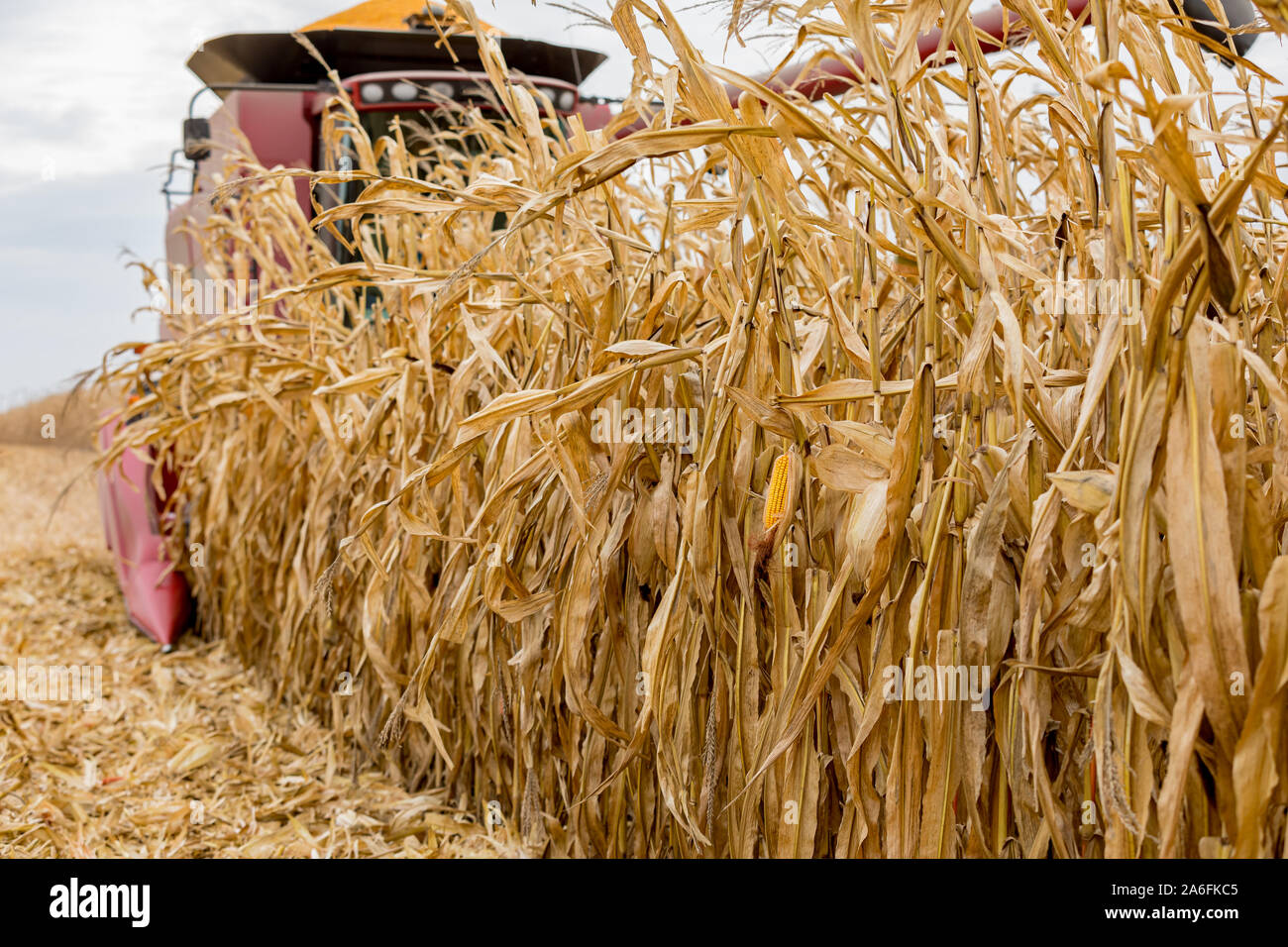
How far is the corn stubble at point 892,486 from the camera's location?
1.76 feet

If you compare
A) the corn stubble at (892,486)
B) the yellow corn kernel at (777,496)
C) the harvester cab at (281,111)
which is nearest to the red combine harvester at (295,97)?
the harvester cab at (281,111)

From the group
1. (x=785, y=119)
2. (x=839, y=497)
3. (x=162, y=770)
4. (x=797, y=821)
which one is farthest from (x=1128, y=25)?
(x=162, y=770)

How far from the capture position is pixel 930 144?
730mm

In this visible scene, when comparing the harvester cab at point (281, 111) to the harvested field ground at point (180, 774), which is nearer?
the harvested field ground at point (180, 774)

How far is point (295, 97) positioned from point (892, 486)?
2.51m

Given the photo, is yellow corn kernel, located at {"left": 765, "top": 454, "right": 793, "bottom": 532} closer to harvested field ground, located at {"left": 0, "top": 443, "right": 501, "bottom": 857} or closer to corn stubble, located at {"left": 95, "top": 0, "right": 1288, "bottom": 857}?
corn stubble, located at {"left": 95, "top": 0, "right": 1288, "bottom": 857}

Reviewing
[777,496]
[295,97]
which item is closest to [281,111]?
[295,97]

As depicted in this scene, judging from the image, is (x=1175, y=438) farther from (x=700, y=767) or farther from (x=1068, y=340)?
(x=700, y=767)

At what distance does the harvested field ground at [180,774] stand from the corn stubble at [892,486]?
233 mm

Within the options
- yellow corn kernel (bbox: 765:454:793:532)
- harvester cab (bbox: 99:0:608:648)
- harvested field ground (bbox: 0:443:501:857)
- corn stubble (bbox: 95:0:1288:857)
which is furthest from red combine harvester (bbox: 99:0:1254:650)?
yellow corn kernel (bbox: 765:454:793:532)

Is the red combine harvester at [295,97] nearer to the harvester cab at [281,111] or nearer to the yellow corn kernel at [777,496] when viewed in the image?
the harvester cab at [281,111]

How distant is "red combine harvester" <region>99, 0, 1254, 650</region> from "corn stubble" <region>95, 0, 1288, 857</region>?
124 centimetres

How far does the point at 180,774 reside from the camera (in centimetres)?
146

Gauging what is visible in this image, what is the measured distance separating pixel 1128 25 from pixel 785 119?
24 cm
